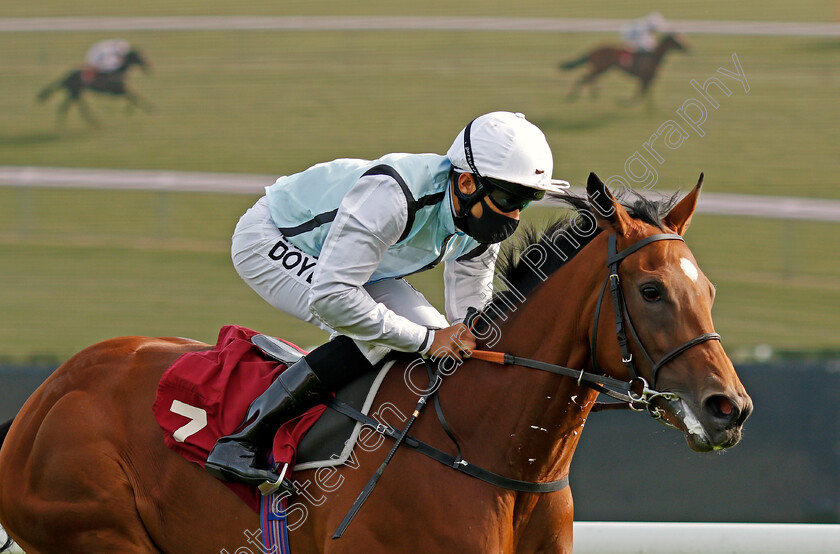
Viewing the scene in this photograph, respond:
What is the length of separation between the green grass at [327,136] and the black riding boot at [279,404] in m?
5.39

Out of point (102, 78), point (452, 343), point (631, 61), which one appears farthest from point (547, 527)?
point (102, 78)

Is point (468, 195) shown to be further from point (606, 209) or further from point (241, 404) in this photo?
point (241, 404)

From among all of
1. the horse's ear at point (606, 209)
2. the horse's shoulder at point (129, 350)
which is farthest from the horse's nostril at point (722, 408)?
the horse's shoulder at point (129, 350)

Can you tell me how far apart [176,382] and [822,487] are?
153 inches

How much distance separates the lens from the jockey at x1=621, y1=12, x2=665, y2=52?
41.0 feet

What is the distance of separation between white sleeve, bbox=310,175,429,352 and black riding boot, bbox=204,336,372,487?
0.57ft

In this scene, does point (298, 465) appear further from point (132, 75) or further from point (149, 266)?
point (132, 75)

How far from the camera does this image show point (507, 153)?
2.80 meters

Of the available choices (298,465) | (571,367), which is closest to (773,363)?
(571,367)

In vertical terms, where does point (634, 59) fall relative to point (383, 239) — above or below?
below

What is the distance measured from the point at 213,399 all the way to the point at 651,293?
1528mm

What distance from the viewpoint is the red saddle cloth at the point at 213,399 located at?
3.06 meters

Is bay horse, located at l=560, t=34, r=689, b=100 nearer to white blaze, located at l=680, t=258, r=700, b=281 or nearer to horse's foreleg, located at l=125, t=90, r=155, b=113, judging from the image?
horse's foreleg, located at l=125, t=90, r=155, b=113

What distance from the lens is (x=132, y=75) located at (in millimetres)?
12664
